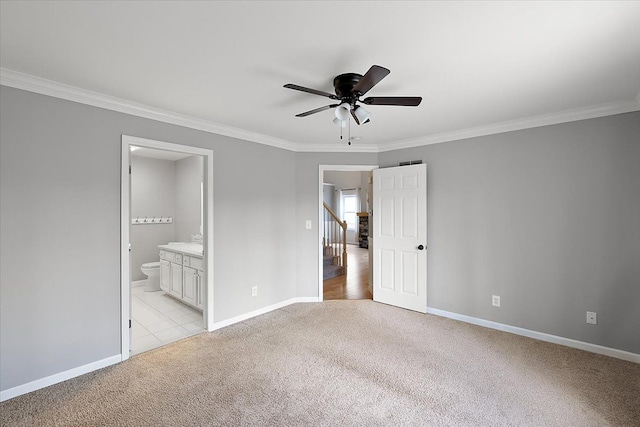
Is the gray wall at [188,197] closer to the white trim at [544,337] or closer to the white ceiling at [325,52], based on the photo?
the white ceiling at [325,52]

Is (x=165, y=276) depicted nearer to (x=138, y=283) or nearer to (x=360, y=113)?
(x=138, y=283)

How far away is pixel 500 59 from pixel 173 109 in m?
2.85

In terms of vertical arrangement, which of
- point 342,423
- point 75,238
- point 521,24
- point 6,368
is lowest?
point 342,423

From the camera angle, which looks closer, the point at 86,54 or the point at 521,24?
the point at 521,24

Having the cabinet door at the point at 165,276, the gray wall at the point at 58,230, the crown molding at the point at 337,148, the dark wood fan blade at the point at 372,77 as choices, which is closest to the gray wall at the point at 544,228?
the crown molding at the point at 337,148

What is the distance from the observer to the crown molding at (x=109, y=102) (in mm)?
2227

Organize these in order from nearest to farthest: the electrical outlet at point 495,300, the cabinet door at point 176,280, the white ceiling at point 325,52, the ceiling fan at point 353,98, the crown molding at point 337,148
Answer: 1. the white ceiling at point 325,52
2. the ceiling fan at point 353,98
3. the electrical outlet at point 495,300
4. the cabinet door at point 176,280
5. the crown molding at point 337,148

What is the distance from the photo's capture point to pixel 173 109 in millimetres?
2984

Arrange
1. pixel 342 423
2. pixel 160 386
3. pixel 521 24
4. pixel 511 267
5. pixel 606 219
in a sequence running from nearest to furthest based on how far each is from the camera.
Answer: pixel 521 24 → pixel 342 423 → pixel 160 386 → pixel 606 219 → pixel 511 267

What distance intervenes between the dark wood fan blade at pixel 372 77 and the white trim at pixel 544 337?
3154 mm

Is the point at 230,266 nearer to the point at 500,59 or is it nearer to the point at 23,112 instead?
the point at 23,112

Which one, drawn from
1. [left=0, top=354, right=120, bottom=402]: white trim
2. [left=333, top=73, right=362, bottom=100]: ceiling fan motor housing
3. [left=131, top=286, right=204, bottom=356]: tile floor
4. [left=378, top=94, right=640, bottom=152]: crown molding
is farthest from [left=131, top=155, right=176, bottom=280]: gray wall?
[left=333, top=73, right=362, bottom=100]: ceiling fan motor housing

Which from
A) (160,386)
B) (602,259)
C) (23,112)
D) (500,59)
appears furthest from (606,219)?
(23,112)

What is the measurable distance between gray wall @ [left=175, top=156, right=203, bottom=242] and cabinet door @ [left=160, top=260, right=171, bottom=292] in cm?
87
